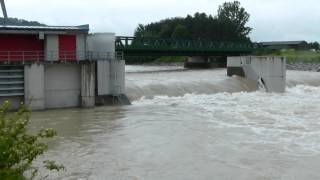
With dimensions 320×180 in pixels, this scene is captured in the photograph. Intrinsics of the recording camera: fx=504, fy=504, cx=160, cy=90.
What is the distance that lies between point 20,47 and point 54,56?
2.45m

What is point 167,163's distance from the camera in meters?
16.5

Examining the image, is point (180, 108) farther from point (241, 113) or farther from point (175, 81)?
point (175, 81)

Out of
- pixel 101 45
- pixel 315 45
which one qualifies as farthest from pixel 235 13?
pixel 101 45

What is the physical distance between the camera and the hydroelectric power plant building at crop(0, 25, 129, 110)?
98.0 ft

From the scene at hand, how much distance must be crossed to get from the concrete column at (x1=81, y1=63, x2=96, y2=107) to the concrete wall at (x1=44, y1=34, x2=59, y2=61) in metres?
2.08

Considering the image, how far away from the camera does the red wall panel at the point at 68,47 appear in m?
33.1

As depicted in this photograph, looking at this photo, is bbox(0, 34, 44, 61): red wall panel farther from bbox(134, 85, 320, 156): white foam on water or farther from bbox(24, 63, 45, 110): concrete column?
bbox(134, 85, 320, 156): white foam on water

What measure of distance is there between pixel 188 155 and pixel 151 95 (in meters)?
18.6

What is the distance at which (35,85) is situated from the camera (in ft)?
98.2

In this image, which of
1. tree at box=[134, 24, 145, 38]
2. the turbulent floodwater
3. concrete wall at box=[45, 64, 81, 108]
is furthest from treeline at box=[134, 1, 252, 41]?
concrete wall at box=[45, 64, 81, 108]

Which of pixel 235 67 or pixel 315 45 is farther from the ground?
pixel 315 45

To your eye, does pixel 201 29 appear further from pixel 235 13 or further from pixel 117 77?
pixel 117 77

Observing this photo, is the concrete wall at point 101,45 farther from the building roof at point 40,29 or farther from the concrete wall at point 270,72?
the concrete wall at point 270,72

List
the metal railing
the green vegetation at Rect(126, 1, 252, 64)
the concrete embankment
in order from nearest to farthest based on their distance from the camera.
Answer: the metal railing, the concrete embankment, the green vegetation at Rect(126, 1, 252, 64)
